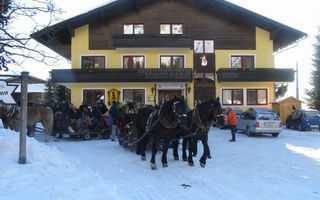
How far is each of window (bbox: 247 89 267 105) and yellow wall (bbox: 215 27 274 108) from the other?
0.36 metres

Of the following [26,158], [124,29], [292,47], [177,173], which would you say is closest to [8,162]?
[26,158]

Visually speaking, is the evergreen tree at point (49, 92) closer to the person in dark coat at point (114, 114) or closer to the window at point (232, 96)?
the window at point (232, 96)

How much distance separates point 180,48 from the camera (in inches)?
927

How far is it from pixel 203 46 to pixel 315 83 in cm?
1831

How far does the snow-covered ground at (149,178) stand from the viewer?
200 inches

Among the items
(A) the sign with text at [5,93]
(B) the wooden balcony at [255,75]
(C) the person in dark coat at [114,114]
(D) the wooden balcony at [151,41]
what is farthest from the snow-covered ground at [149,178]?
(D) the wooden balcony at [151,41]

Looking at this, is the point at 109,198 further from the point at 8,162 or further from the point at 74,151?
the point at 74,151

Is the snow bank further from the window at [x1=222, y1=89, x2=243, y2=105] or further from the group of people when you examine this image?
the window at [x1=222, y1=89, x2=243, y2=105]

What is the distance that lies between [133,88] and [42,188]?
18936 mm

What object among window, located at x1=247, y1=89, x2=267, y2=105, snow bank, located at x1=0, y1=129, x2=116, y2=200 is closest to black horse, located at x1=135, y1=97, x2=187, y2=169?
snow bank, located at x1=0, y1=129, x2=116, y2=200

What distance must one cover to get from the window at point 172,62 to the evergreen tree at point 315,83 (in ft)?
60.2

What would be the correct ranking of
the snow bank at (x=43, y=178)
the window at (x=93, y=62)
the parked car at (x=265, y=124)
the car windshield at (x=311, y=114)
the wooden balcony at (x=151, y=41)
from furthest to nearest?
the window at (x=93, y=62) → the wooden balcony at (x=151, y=41) → the car windshield at (x=311, y=114) → the parked car at (x=265, y=124) → the snow bank at (x=43, y=178)

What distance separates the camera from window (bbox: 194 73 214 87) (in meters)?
24.3

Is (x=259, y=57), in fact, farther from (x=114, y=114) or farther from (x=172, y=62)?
(x=114, y=114)
